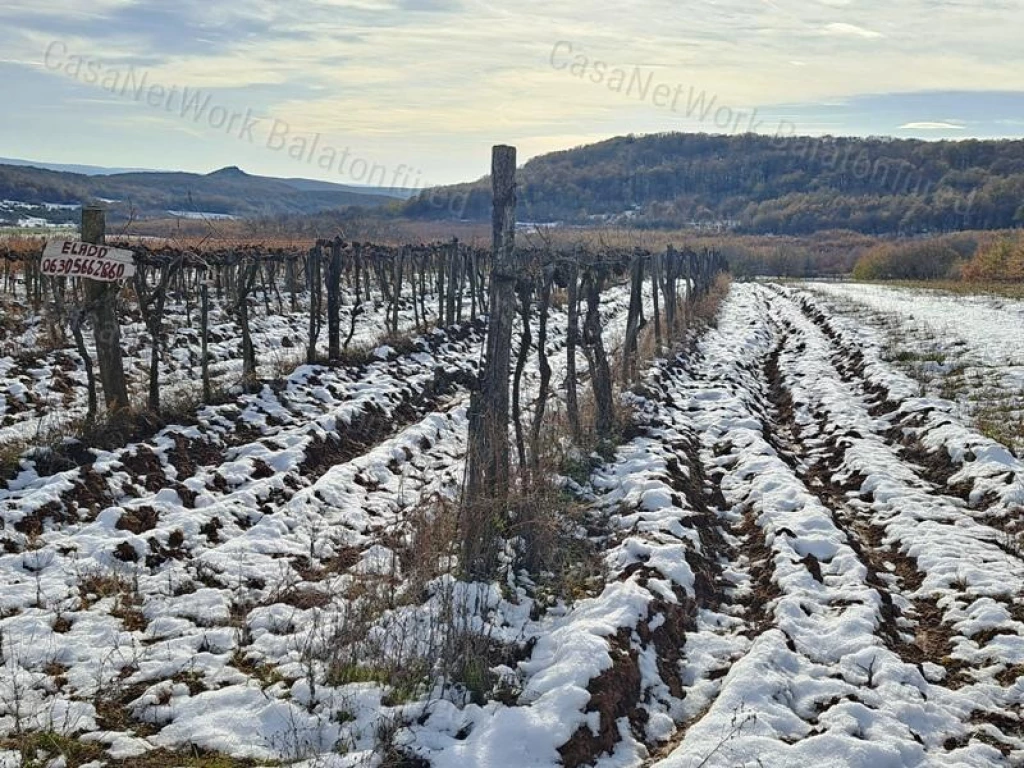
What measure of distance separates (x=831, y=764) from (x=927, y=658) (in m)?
1.86

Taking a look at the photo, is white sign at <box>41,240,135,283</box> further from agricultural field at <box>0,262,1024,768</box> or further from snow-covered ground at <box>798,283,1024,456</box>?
snow-covered ground at <box>798,283,1024,456</box>

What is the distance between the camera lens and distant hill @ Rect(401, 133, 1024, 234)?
5138 inches

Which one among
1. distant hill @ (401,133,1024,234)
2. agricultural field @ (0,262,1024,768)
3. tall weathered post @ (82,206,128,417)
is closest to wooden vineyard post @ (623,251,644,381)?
agricultural field @ (0,262,1024,768)

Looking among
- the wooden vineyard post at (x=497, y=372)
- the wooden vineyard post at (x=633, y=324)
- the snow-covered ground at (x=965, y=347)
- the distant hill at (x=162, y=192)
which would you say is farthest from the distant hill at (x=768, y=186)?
the wooden vineyard post at (x=497, y=372)

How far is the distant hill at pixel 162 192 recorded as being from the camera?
107625 mm

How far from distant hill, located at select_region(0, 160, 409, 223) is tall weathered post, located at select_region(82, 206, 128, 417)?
56.2 m

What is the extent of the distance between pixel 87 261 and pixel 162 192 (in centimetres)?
14280

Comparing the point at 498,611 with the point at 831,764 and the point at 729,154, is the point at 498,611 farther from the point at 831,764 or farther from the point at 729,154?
the point at 729,154

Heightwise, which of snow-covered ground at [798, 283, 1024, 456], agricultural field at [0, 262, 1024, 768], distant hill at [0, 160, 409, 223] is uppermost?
distant hill at [0, 160, 409, 223]

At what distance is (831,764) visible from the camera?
455 centimetres

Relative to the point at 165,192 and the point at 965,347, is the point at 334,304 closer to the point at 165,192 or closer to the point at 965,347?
the point at 965,347

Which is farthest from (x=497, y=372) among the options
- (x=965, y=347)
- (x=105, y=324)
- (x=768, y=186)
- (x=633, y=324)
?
(x=768, y=186)

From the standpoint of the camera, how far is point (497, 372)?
7430 mm

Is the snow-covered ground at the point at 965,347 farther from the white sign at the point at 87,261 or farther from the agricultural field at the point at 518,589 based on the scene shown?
the white sign at the point at 87,261
